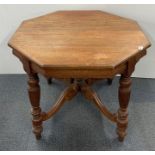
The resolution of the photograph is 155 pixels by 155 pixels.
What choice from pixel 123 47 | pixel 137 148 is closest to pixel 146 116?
pixel 137 148

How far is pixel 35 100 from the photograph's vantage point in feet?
3.25

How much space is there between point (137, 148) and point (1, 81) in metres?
0.99

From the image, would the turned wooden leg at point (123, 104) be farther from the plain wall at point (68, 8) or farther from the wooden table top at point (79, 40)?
the plain wall at point (68, 8)

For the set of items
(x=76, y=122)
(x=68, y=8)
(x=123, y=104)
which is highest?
(x=68, y=8)

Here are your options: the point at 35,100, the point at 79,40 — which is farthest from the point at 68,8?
the point at 35,100

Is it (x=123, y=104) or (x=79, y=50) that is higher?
(x=79, y=50)

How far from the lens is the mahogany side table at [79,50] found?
788 mm

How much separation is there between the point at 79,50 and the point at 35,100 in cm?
31

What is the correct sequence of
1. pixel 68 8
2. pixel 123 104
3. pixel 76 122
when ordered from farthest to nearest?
pixel 68 8
pixel 76 122
pixel 123 104

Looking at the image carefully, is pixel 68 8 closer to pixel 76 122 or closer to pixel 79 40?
pixel 79 40

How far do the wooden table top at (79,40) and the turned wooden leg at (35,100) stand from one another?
14 cm

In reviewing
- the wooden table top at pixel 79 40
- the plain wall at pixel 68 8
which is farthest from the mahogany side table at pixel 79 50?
the plain wall at pixel 68 8

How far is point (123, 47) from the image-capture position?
2.85 feet

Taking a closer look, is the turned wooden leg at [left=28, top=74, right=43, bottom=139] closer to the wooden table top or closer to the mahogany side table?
the mahogany side table
